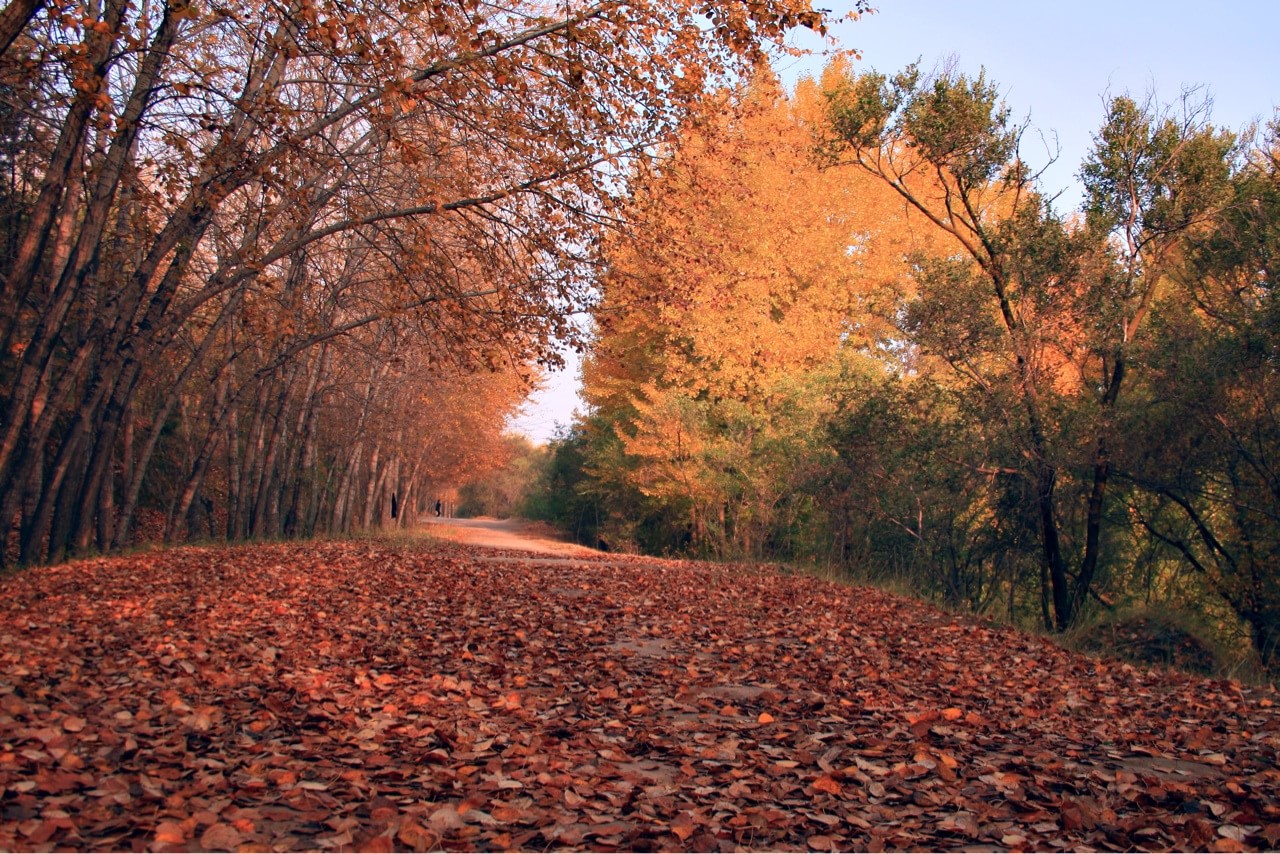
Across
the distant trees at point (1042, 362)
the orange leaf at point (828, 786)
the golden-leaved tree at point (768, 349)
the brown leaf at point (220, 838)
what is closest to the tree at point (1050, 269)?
the distant trees at point (1042, 362)

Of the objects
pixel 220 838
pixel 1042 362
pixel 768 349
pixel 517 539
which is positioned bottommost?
pixel 220 838

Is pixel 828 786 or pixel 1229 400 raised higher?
pixel 1229 400

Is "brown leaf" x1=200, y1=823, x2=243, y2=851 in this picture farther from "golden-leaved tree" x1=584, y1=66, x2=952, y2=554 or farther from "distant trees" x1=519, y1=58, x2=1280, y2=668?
"golden-leaved tree" x1=584, y1=66, x2=952, y2=554

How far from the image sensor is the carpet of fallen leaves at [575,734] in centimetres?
363

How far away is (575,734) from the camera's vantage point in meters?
5.16

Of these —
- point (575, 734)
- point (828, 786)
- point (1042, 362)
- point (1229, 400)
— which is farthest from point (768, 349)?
point (828, 786)

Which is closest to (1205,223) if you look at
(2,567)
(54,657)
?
(54,657)

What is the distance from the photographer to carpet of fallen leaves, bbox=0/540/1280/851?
11.9 feet

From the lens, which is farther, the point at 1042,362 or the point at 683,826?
the point at 1042,362

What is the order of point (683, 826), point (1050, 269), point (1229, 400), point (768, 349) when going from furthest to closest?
point (768, 349) < point (1050, 269) < point (1229, 400) < point (683, 826)

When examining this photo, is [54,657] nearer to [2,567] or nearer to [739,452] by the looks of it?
[2,567]

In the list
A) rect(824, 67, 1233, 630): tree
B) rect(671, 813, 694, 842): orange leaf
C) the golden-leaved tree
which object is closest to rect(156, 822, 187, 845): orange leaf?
rect(671, 813, 694, 842): orange leaf

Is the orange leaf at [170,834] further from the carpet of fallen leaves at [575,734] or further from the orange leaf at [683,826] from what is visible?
the orange leaf at [683,826]

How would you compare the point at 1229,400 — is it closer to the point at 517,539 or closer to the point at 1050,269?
the point at 1050,269
